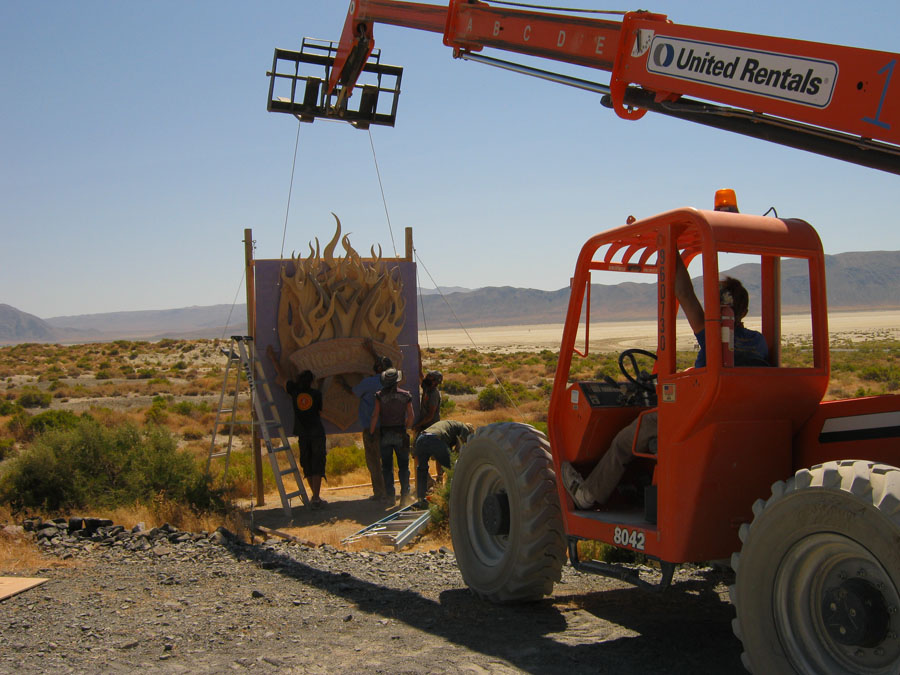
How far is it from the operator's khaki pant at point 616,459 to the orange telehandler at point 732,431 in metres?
0.18

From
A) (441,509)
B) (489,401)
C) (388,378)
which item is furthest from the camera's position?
(489,401)

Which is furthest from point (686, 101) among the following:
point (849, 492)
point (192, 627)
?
point (192, 627)

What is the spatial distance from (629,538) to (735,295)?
1.66 meters

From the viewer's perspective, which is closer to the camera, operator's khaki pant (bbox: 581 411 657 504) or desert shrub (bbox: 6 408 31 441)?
operator's khaki pant (bbox: 581 411 657 504)

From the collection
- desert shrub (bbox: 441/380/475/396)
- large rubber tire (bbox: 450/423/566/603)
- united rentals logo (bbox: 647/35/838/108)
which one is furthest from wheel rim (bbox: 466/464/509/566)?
desert shrub (bbox: 441/380/475/396)

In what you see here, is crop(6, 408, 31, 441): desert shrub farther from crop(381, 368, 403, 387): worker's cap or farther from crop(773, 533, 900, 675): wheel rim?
crop(773, 533, 900, 675): wheel rim

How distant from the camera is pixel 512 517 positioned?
6.36m

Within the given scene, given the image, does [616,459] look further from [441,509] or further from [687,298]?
[441,509]

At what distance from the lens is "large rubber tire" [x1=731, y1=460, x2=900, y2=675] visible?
3711 mm

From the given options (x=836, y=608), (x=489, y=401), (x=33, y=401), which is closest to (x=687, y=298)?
(x=836, y=608)

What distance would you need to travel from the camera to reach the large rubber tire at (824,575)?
3.71 metres

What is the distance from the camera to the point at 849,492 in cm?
377

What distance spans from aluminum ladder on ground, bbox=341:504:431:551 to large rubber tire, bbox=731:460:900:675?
19.2 feet

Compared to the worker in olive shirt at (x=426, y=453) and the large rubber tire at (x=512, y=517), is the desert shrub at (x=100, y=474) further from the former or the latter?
the large rubber tire at (x=512, y=517)
